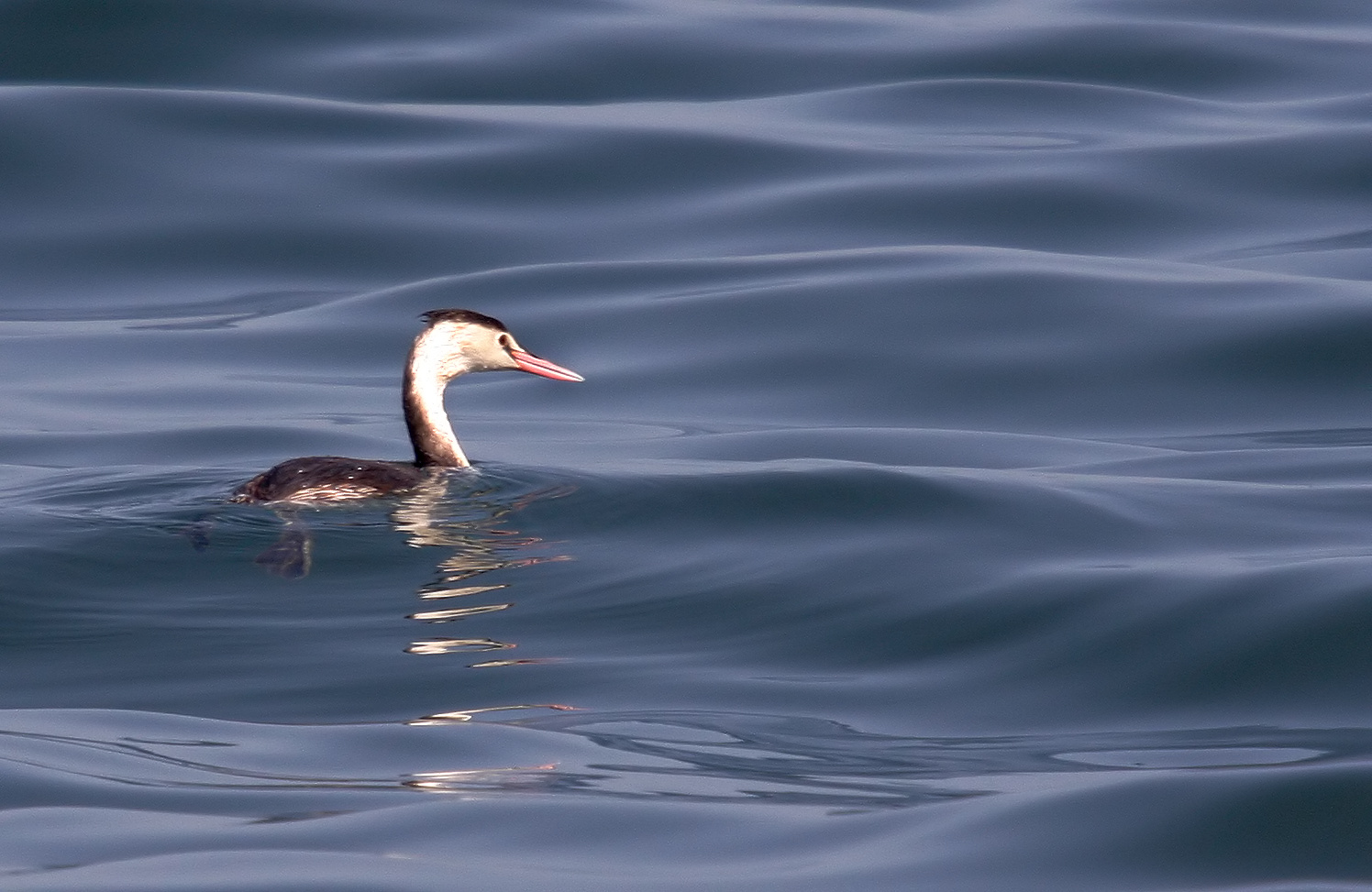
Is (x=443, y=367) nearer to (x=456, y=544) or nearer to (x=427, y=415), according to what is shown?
(x=427, y=415)

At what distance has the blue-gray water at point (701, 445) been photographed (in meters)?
5.91

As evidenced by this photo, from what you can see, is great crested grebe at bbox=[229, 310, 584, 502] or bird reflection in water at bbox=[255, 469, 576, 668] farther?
great crested grebe at bbox=[229, 310, 584, 502]

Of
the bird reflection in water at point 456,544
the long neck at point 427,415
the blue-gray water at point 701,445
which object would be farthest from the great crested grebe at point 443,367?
the blue-gray water at point 701,445

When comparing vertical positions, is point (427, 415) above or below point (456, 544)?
above

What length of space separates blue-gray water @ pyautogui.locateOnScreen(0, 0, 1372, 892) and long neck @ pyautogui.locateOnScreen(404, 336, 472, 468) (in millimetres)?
355

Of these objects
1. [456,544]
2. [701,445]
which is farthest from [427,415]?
[701,445]

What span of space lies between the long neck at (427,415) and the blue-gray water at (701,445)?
0.35 meters

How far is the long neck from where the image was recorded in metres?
10.7

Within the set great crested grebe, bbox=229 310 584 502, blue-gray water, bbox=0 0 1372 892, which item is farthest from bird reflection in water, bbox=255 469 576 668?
great crested grebe, bbox=229 310 584 502

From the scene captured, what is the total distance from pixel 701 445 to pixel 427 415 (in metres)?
1.73

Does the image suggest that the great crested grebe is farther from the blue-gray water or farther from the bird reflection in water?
the blue-gray water

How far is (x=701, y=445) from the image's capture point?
1178 centimetres

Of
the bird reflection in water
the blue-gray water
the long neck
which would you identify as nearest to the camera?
the blue-gray water

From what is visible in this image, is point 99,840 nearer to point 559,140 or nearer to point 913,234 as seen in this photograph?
point 913,234
